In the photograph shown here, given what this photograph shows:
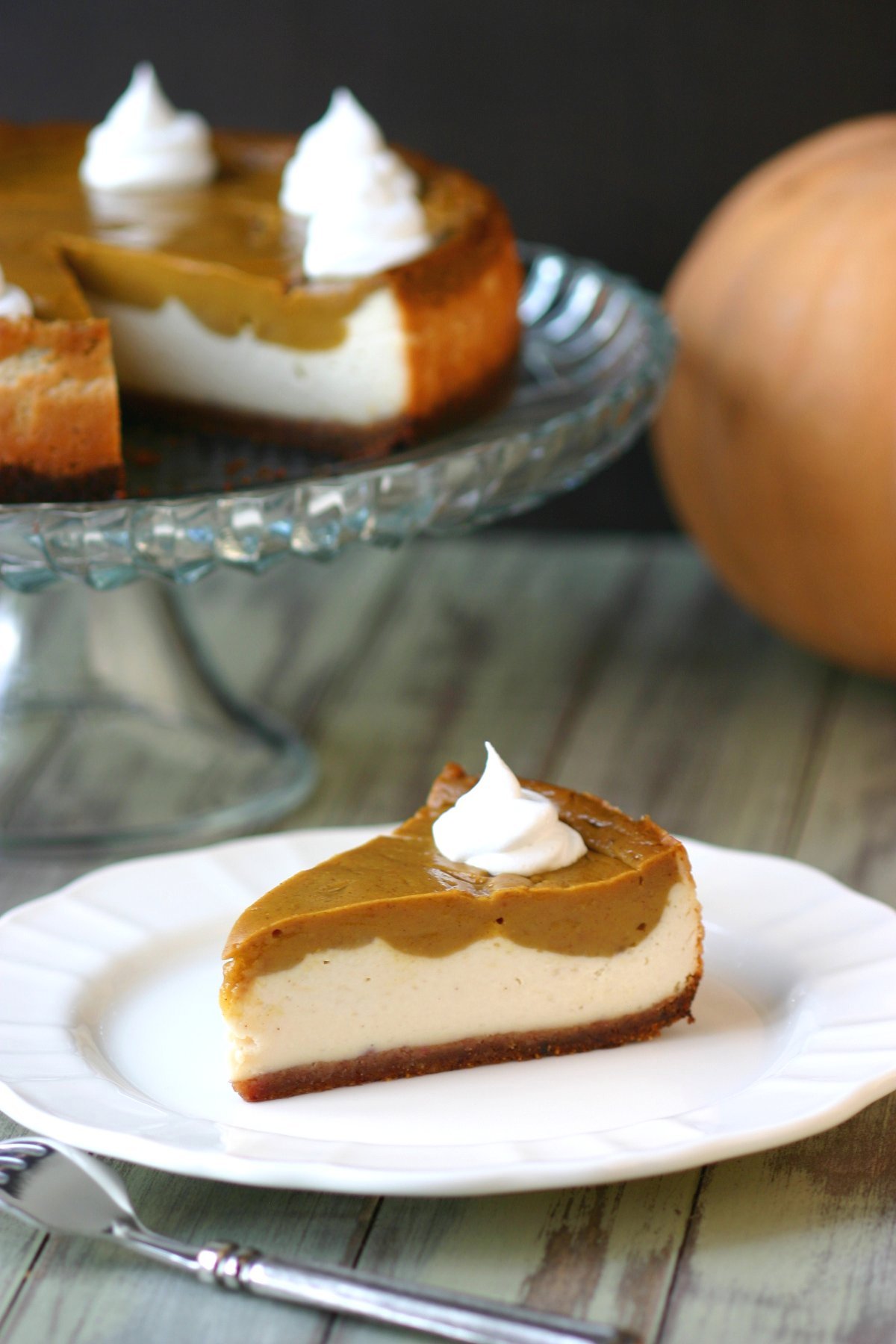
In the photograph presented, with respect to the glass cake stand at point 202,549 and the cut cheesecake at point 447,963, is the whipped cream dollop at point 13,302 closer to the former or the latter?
the glass cake stand at point 202,549

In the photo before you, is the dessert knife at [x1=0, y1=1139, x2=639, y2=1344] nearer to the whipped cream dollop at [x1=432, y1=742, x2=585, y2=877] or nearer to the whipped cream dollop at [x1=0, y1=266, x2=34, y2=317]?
the whipped cream dollop at [x1=432, y1=742, x2=585, y2=877]

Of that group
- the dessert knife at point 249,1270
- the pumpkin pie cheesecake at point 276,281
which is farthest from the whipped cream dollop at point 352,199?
the dessert knife at point 249,1270

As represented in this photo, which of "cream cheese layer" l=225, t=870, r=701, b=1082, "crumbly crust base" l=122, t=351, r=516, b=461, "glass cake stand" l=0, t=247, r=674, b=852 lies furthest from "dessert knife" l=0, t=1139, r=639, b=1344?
"crumbly crust base" l=122, t=351, r=516, b=461

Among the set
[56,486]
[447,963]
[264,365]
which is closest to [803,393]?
[264,365]

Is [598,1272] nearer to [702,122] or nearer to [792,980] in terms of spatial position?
[792,980]

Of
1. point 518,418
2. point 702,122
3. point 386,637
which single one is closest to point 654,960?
point 518,418

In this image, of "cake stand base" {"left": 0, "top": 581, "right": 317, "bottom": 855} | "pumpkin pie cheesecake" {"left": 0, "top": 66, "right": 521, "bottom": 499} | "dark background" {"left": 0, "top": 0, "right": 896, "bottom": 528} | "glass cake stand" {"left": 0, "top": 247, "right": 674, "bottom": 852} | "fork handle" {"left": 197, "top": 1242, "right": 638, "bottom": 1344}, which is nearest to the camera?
"fork handle" {"left": 197, "top": 1242, "right": 638, "bottom": 1344}
